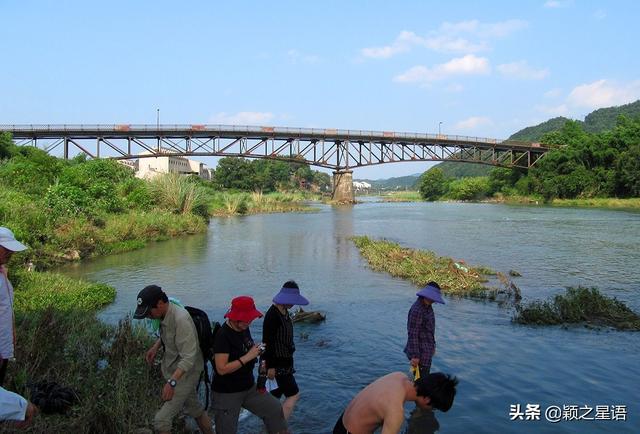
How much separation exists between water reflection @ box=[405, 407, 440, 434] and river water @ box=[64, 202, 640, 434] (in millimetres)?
52

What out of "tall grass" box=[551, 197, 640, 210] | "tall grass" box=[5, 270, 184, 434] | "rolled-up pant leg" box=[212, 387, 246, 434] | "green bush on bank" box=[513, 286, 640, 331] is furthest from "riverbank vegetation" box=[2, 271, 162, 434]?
"tall grass" box=[551, 197, 640, 210]

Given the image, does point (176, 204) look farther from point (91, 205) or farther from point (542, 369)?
point (542, 369)

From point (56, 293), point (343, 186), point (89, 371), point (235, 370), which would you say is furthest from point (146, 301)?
point (343, 186)

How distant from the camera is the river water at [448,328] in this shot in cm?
666

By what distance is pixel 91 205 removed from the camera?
23750 mm

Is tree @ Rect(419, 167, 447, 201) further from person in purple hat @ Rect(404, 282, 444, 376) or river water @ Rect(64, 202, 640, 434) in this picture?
person in purple hat @ Rect(404, 282, 444, 376)

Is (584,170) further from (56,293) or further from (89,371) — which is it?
(89,371)

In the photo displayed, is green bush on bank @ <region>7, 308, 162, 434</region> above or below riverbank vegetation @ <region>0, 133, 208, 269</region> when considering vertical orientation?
below

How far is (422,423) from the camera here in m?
6.12

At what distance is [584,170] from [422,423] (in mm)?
84424

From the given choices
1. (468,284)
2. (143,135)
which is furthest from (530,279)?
(143,135)

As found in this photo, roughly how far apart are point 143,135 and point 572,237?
58804 millimetres

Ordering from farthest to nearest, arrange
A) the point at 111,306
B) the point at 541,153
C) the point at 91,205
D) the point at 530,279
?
the point at 541,153
the point at 91,205
the point at 530,279
the point at 111,306

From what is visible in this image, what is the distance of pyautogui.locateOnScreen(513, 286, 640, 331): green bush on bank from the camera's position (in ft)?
33.5
